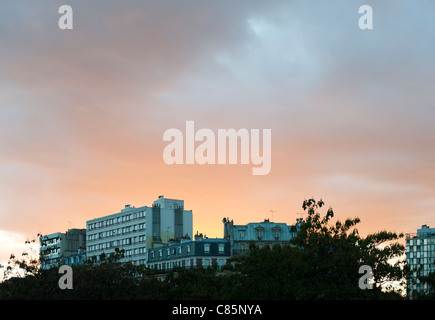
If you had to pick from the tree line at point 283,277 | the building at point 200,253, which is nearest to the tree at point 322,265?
the tree line at point 283,277

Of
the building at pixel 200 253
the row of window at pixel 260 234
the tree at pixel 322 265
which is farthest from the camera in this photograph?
the row of window at pixel 260 234

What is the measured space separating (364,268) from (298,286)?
21.1 feet

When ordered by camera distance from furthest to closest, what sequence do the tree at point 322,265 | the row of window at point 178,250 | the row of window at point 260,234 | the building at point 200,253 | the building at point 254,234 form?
1. the row of window at point 260,234
2. the building at point 254,234
3. the row of window at point 178,250
4. the building at point 200,253
5. the tree at point 322,265

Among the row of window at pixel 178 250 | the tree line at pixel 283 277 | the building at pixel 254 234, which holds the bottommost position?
the tree line at pixel 283 277

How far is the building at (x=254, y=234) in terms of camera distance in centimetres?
17075

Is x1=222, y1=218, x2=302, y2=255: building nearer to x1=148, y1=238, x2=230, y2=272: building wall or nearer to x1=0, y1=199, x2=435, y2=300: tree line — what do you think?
x1=148, y1=238, x2=230, y2=272: building wall

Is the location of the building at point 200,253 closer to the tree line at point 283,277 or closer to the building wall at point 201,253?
the building wall at point 201,253

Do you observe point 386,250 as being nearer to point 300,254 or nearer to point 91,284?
point 300,254

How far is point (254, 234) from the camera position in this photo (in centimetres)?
17300

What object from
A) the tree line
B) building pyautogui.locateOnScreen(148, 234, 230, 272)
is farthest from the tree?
building pyautogui.locateOnScreen(148, 234, 230, 272)

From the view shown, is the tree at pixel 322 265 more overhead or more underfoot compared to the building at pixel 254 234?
more underfoot

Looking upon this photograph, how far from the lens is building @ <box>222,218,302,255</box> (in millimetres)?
170750
